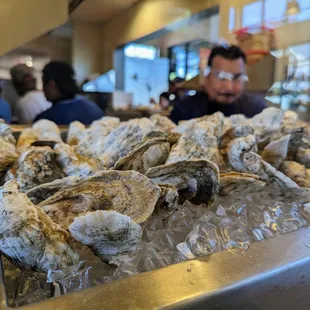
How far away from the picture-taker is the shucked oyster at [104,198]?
0.35 m

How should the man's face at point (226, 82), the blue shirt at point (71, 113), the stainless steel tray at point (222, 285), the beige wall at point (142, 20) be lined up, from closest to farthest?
the stainless steel tray at point (222, 285), the blue shirt at point (71, 113), the man's face at point (226, 82), the beige wall at point (142, 20)

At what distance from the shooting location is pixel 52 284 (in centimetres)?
29

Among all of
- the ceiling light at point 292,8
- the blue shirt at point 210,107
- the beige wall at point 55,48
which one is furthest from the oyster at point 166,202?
the ceiling light at point 292,8

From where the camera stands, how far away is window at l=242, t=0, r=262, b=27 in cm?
255

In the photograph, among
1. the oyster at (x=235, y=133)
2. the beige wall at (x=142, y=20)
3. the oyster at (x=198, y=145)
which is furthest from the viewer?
the beige wall at (x=142, y=20)

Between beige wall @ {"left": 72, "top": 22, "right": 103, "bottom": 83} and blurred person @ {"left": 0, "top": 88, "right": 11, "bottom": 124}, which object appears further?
beige wall @ {"left": 72, "top": 22, "right": 103, "bottom": 83}

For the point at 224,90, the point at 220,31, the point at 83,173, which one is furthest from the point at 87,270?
the point at 220,31

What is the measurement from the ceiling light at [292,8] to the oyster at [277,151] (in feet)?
6.91

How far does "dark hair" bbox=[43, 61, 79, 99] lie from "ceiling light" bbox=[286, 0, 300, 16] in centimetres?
156

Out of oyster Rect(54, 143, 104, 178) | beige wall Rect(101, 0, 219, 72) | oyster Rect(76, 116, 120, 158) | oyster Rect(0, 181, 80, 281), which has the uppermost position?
beige wall Rect(101, 0, 219, 72)

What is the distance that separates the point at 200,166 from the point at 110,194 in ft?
0.39

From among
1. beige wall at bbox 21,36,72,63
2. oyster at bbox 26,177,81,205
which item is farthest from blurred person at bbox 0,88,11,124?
oyster at bbox 26,177,81,205

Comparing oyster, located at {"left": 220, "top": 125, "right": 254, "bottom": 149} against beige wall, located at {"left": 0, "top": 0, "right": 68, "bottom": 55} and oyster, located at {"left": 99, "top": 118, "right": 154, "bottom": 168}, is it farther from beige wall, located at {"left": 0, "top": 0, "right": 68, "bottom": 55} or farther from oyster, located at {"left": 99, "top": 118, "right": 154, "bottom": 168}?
beige wall, located at {"left": 0, "top": 0, "right": 68, "bottom": 55}

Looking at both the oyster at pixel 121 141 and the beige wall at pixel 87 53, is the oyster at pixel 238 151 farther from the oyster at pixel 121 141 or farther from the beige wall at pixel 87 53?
the beige wall at pixel 87 53
